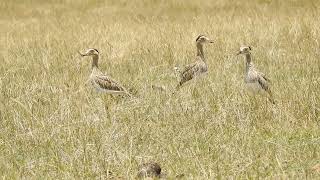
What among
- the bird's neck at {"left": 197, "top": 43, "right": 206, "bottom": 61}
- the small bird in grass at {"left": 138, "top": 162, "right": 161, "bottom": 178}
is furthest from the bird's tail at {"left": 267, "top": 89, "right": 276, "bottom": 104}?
the small bird in grass at {"left": 138, "top": 162, "right": 161, "bottom": 178}

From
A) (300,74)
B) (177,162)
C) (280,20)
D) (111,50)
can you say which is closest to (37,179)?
(177,162)

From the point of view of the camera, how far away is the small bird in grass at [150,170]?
225 inches

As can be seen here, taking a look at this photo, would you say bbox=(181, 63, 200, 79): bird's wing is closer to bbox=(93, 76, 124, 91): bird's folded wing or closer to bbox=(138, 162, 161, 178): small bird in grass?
bbox=(93, 76, 124, 91): bird's folded wing

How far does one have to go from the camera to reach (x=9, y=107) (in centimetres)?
839

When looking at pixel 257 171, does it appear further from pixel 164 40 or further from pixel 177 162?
pixel 164 40

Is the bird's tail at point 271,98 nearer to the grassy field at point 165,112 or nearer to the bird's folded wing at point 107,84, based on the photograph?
the grassy field at point 165,112

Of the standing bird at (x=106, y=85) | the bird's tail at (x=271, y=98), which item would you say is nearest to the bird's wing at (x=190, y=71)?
the standing bird at (x=106, y=85)

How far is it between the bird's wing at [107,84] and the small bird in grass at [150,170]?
3.75 meters

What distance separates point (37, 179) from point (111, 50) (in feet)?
26.7

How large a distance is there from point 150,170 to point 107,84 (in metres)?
4.02

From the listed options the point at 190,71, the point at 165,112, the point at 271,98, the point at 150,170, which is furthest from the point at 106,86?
the point at 150,170

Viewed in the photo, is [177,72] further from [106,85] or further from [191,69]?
[106,85]

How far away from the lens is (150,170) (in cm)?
575

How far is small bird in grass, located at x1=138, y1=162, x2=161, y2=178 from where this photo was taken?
18.7 ft
